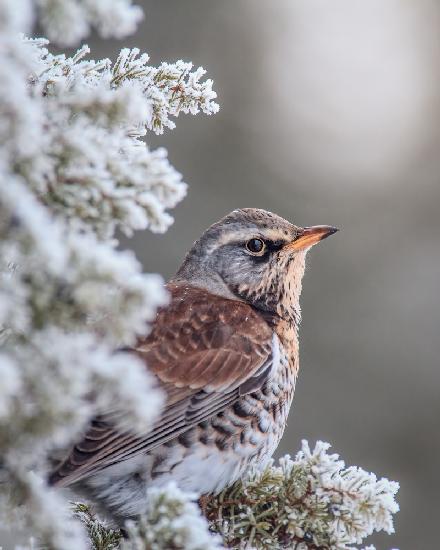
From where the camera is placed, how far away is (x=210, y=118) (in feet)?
36.1

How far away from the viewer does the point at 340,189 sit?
11375 mm

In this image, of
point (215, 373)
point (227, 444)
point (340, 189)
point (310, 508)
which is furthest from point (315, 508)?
point (340, 189)

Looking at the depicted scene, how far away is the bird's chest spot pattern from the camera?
3.13m


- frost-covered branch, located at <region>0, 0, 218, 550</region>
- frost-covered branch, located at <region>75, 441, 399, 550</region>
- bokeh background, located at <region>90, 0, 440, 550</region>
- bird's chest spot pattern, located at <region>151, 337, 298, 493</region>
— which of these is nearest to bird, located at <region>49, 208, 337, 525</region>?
bird's chest spot pattern, located at <region>151, 337, 298, 493</region>

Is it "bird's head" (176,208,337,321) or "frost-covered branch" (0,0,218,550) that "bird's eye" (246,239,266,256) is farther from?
"frost-covered branch" (0,0,218,550)

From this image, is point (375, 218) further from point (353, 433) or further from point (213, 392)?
point (213, 392)

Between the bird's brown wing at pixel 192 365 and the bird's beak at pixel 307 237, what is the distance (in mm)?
387

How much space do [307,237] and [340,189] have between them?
7574mm

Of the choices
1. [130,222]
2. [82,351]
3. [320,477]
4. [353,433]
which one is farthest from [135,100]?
[353,433]

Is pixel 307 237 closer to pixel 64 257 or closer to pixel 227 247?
pixel 227 247

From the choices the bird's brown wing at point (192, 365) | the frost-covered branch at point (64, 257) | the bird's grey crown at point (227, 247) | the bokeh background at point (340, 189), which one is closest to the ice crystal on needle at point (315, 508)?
the bird's brown wing at point (192, 365)

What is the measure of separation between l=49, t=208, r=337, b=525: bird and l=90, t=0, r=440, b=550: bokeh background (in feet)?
14.6

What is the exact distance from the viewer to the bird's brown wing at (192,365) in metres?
2.89

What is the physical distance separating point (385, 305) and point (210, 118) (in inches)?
122
